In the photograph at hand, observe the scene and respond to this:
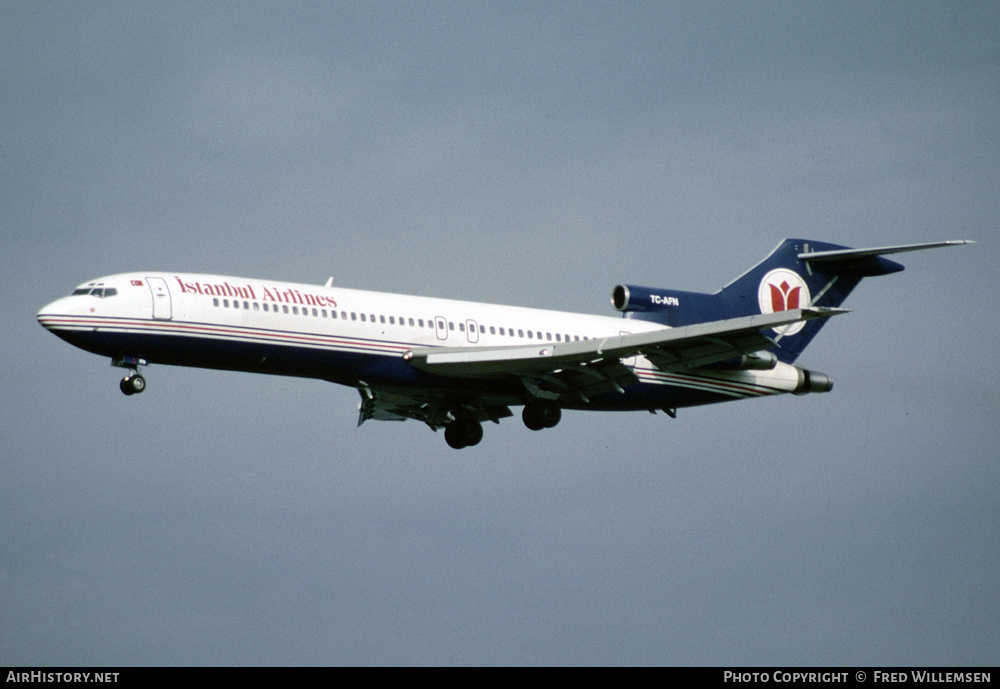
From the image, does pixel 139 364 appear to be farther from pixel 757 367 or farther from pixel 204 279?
pixel 757 367

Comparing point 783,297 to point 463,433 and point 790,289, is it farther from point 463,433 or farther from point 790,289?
point 463,433

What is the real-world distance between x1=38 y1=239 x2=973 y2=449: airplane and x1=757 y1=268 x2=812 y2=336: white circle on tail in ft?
0.13

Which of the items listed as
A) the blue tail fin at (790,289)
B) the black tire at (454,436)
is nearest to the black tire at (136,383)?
the black tire at (454,436)

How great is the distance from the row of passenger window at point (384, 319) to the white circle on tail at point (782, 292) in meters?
6.67

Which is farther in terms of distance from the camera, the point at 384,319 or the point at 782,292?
the point at 782,292

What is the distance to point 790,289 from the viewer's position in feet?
147

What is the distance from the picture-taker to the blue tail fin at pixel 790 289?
143 ft

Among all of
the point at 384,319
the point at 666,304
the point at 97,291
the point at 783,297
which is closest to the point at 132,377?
the point at 97,291

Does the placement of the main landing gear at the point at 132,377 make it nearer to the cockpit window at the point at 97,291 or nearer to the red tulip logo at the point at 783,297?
the cockpit window at the point at 97,291

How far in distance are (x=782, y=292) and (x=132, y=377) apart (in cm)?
1993

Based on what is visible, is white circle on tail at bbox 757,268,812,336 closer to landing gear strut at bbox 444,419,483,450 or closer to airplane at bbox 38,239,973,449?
airplane at bbox 38,239,973,449
